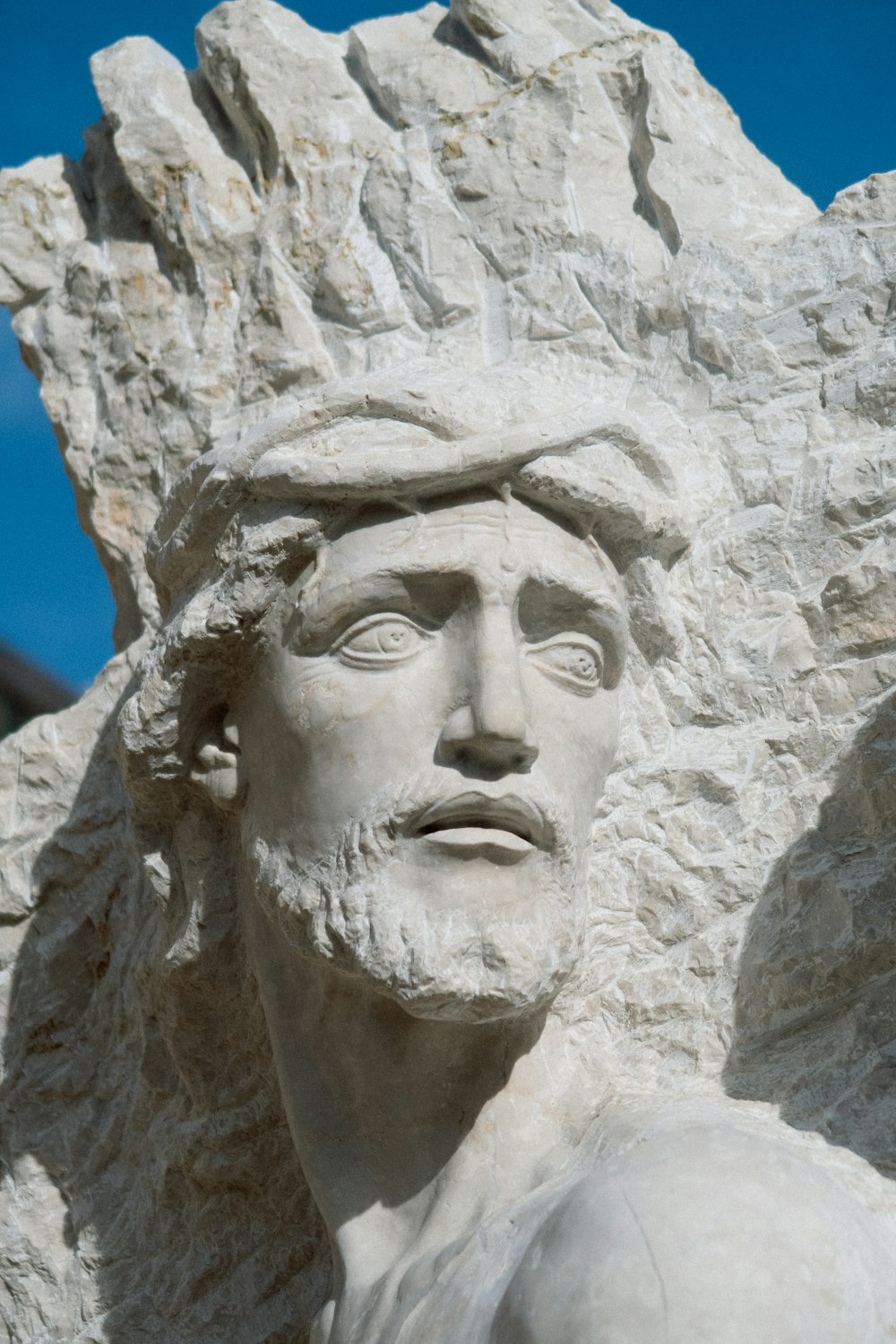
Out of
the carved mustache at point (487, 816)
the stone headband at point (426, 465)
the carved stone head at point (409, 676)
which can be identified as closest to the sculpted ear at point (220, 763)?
the carved stone head at point (409, 676)

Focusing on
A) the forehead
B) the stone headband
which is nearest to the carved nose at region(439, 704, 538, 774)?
the forehead

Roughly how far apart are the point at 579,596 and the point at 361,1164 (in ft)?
3.37

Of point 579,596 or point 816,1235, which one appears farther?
point 579,596

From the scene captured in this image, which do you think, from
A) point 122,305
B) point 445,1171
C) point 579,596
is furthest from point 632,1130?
point 122,305

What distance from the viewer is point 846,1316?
254cm

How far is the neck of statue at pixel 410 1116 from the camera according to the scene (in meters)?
3.22

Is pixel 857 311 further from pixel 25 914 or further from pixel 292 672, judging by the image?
pixel 25 914

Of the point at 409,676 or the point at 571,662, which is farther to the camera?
the point at 571,662

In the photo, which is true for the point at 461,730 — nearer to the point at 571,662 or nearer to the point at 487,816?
the point at 487,816

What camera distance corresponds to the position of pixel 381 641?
3295 millimetres

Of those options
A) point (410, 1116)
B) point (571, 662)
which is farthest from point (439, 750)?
point (410, 1116)

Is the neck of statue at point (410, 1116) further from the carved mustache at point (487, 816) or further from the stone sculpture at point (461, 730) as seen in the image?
the carved mustache at point (487, 816)

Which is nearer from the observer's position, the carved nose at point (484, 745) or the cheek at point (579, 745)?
the carved nose at point (484, 745)

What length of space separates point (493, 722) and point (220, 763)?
0.65m
